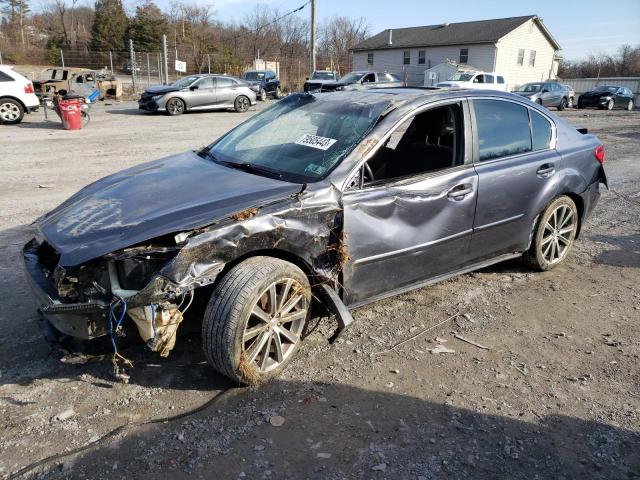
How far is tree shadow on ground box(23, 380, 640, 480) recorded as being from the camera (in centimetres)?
242

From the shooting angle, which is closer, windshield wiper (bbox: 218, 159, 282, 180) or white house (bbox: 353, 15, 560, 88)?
windshield wiper (bbox: 218, 159, 282, 180)

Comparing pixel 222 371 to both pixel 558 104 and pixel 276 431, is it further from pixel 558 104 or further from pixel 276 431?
pixel 558 104

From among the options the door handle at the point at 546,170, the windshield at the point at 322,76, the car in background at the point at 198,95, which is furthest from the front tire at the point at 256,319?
the windshield at the point at 322,76

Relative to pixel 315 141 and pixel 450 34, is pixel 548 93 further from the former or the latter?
pixel 315 141

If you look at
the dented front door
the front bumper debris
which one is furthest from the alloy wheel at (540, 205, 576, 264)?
the front bumper debris

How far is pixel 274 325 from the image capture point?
303cm

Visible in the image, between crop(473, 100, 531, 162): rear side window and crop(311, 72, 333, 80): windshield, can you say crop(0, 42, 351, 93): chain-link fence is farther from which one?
crop(473, 100, 531, 162): rear side window


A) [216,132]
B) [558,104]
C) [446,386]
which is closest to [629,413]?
[446,386]

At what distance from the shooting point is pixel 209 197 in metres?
3.08

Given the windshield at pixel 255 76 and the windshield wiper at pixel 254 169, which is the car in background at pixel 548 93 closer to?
the windshield at pixel 255 76

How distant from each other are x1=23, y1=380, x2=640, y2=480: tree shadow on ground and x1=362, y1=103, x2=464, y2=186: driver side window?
154 centimetres

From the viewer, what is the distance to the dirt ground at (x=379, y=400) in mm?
2471

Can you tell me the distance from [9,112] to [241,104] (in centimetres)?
840

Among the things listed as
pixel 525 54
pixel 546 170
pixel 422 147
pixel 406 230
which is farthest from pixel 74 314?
pixel 525 54
